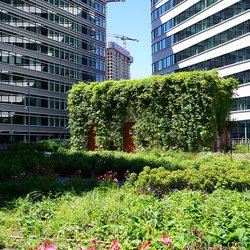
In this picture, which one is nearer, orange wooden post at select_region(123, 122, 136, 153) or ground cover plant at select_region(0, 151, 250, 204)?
ground cover plant at select_region(0, 151, 250, 204)

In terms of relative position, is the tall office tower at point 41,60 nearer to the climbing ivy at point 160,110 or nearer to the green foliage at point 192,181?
the climbing ivy at point 160,110

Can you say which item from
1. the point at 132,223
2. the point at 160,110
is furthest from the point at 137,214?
the point at 160,110

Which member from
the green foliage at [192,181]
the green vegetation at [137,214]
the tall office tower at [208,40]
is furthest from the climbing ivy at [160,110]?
the tall office tower at [208,40]

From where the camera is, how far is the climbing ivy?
2597cm

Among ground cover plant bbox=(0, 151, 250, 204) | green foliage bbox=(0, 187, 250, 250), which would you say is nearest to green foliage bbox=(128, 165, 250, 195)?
ground cover plant bbox=(0, 151, 250, 204)

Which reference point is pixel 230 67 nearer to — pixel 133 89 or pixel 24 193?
pixel 133 89

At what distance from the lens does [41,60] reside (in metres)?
65.4

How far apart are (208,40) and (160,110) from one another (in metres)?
30.7

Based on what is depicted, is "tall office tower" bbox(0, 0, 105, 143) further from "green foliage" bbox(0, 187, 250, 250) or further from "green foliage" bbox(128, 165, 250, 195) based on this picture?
"green foliage" bbox(0, 187, 250, 250)

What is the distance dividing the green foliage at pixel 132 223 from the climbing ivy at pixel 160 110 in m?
17.4

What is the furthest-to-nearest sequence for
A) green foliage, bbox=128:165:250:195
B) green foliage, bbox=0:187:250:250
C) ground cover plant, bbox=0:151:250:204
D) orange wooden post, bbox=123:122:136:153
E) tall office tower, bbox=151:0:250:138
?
tall office tower, bbox=151:0:250:138, orange wooden post, bbox=123:122:136:153, ground cover plant, bbox=0:151:250:204, green foliage, bbox=128:165:250:195, green foliage, bbox=0:187:250:250

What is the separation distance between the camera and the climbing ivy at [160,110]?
2597cm

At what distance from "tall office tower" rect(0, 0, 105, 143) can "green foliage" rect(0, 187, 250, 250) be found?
5121cm

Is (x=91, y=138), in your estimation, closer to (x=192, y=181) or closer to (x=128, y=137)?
(x=128, y=137)
